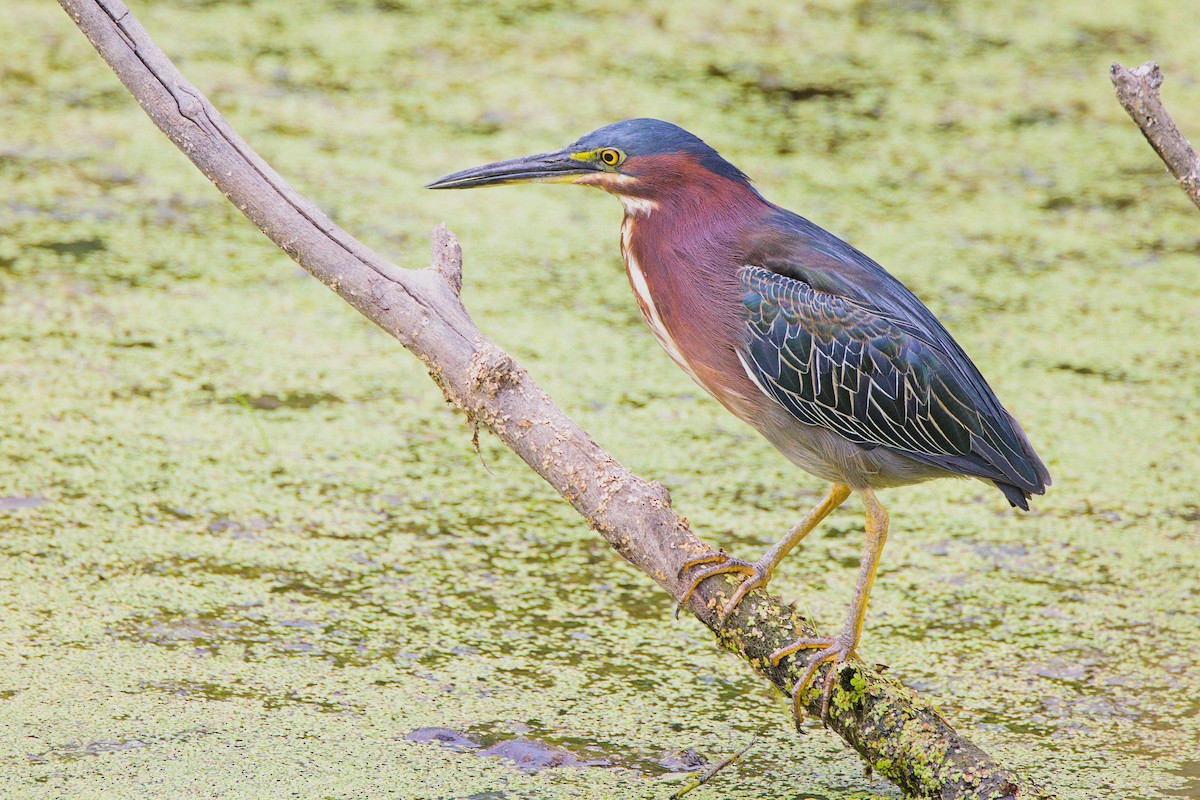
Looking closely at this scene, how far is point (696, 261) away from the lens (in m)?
2.36

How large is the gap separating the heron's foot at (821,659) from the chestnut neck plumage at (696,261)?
43 centimetres

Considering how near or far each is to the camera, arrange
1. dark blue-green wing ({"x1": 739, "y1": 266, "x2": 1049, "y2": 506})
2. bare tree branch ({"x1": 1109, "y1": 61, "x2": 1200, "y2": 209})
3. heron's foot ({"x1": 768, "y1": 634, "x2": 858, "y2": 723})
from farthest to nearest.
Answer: dark blue-green wing ({"x1": 739, "y1": 266, "x2": 1049, "y2": 506}) → heron's foot ({"x1": 768, "y1": 634, "x2": 858, "y2": 723}) → bare tree branch ({"x1": 1109, "y1": 61, "x2": 1200, "y2": 209})

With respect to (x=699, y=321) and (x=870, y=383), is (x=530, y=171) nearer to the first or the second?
(x=699, y=321)

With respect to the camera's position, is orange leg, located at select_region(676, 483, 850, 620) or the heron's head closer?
orange leg, located at select_region(676, 483, 850, 620)

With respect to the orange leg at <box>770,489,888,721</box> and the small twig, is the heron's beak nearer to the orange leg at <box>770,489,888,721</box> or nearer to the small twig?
the orange leg at <box>770,489,888,721</box>

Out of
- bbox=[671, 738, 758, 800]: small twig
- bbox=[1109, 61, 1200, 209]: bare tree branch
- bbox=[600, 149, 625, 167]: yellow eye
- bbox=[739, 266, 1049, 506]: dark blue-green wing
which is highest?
bbox=[1109, 61, 1200, 209]: bare tree branch

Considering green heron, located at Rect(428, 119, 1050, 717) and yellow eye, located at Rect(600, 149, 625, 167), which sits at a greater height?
yellow eye, located at Rect(600, 149, 625, 167)

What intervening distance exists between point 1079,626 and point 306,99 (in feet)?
9.92

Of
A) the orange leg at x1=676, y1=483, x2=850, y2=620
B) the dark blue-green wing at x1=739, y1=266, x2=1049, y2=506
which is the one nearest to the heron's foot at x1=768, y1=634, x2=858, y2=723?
the orange leg at x1=676, y1=483, x2=850, y2=620

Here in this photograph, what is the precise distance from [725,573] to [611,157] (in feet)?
2.35

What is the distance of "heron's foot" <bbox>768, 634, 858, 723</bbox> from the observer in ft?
6.95

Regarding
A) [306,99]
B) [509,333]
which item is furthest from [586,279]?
[306,99]

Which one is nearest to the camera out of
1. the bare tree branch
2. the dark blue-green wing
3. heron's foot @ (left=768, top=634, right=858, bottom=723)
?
the bare tree branch

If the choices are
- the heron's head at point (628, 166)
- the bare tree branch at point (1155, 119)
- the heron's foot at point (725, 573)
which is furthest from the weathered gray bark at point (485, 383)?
the bare tree branch at point (1155, 119)
